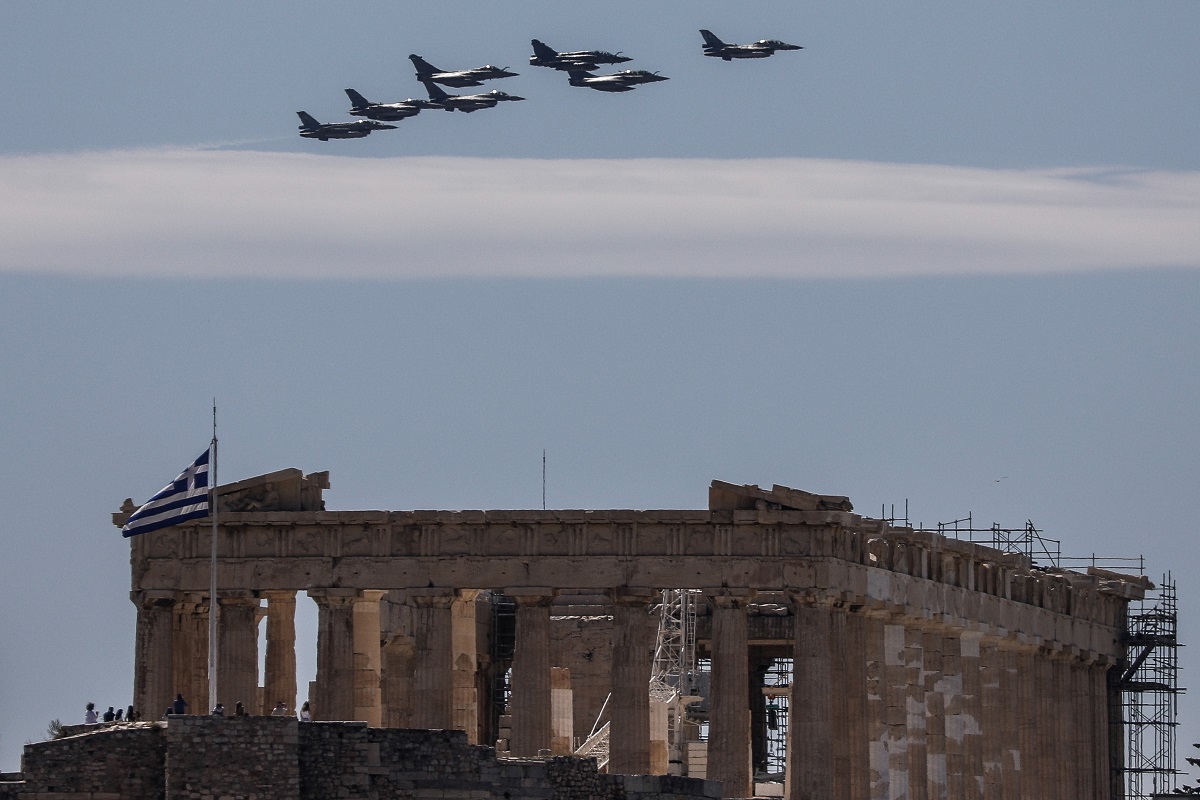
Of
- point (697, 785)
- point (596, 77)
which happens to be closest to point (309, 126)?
point (596, 77)

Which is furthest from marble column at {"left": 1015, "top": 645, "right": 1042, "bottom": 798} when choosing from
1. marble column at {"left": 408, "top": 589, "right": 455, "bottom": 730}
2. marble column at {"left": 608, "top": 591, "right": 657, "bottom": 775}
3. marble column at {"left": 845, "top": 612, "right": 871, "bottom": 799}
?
marble column at {"left": 408, "top": 589, "right": 455, "bottom": 730}

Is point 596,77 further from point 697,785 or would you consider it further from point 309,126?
point 697,785

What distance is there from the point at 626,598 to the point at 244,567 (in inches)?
432

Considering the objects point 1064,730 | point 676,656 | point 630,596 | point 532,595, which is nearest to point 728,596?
point 630,596

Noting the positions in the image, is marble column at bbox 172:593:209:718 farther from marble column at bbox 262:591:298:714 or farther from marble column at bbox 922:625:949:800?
marble column at bbox 922:625:949:800

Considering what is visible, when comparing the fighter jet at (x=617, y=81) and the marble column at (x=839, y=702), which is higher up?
the fighter jet at (x=617, y=81)

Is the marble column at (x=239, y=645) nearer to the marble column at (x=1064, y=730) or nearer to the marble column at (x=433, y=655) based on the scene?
the marble column at (x=433, y=655)

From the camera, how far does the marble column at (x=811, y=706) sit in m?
126

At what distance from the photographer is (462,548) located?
127938 mm

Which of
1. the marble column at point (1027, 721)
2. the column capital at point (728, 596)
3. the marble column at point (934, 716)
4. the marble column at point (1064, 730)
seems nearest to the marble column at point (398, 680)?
the column capital at point (728, 596)

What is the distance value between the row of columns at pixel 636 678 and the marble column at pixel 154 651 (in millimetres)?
28

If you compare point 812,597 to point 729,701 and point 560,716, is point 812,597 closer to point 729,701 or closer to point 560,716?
point 729,701

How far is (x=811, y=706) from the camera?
126000 mm

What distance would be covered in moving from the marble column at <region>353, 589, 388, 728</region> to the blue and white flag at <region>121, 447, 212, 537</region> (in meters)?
14.6
